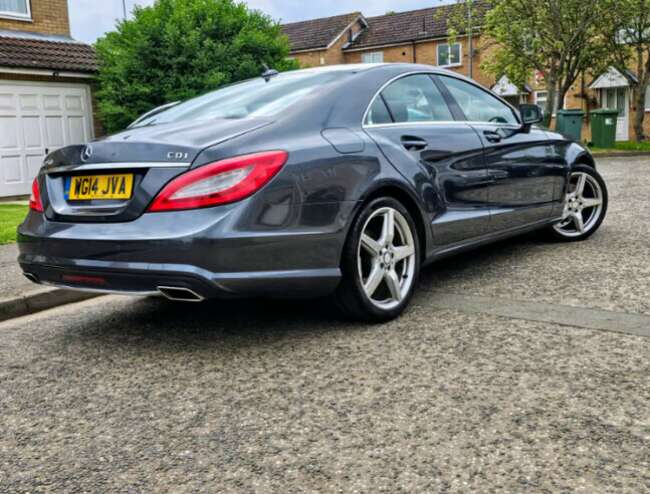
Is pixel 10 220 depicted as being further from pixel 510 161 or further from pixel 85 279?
pixel 510 161

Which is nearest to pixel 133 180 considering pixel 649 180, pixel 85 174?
pixel 85 174

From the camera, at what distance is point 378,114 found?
445 centimetres

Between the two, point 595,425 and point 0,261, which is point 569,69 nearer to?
point 0,261

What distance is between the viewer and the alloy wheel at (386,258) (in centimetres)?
416

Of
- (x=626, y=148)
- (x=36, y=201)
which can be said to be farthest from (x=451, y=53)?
(x=36, y=201)

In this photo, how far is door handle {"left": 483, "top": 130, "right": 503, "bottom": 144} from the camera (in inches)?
208

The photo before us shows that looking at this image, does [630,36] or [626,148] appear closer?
[626,148]

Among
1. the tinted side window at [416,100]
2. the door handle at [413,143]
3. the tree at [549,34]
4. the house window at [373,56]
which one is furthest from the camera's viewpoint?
the house window at [373,56]

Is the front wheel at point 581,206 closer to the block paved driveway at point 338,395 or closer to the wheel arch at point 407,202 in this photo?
the block paved driveway at point 338,395

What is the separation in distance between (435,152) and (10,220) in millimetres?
7044

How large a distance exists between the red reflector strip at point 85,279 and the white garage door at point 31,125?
11500 mm

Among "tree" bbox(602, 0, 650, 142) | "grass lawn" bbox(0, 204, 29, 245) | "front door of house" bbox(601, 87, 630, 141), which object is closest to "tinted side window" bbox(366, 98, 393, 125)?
"grass lawn" bbox(0, 204, 29, 245)

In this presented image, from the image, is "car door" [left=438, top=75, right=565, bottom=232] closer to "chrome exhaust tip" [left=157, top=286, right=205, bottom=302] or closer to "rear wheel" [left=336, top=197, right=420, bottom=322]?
"rear wheel" [left=336, top=197, right=420, bottom=322]

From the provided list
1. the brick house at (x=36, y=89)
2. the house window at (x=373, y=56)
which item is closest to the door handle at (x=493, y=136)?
the brick house at (x=36, y=89)
